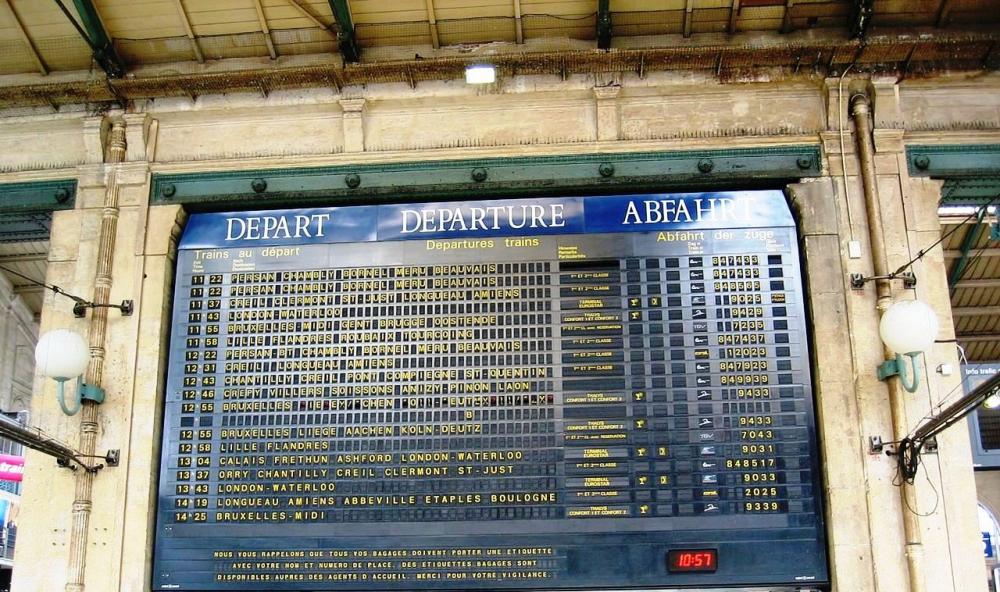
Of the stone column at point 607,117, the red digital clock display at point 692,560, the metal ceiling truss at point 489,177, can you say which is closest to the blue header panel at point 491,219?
the metal ceiling truss at point 489,177

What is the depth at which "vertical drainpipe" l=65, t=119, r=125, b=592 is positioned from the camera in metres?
7.68

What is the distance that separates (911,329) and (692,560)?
2.44 meters

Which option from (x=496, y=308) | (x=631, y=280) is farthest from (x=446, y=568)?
(x=631, y=280)

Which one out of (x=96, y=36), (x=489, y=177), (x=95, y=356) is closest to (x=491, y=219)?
(x=489, y=177)

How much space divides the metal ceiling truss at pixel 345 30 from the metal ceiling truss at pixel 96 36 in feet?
7.17

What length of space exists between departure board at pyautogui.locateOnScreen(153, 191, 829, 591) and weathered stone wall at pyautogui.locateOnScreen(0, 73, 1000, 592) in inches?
11.6

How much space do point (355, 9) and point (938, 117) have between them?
5.46m

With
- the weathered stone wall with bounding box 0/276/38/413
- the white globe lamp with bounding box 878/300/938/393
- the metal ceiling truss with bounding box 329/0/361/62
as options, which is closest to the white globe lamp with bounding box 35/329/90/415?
the metal ceiling truss with bounding box 329/0/361/62

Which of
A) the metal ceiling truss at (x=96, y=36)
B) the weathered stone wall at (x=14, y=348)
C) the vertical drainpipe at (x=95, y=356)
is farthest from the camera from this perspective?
the weathered stone wall at (x=14, y=348)

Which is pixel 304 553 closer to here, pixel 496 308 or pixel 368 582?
pixel 368 582

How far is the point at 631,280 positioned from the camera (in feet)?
26.1

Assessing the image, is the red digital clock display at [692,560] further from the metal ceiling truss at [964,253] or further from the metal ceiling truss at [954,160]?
the metal ceiling truss at [964,253]

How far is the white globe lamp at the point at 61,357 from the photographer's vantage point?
24.1 feet

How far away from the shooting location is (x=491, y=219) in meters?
8.32
